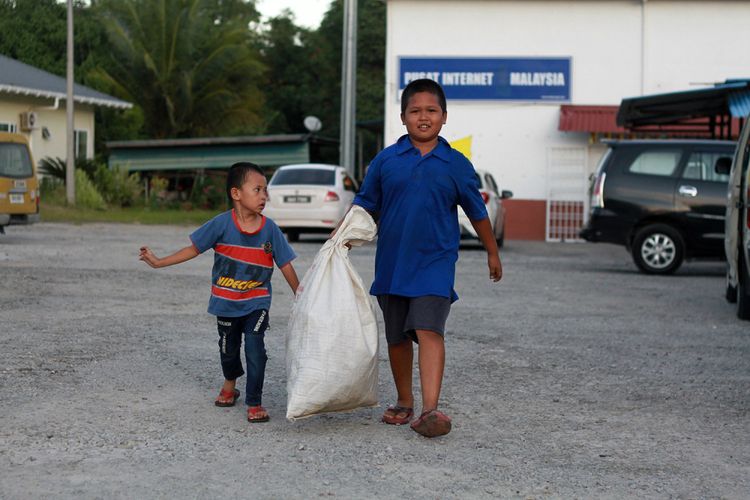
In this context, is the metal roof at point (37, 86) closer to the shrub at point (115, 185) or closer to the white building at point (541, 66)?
the shrub at point (115, 185)

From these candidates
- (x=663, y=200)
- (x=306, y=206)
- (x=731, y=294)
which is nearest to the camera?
(x=731, y=294)

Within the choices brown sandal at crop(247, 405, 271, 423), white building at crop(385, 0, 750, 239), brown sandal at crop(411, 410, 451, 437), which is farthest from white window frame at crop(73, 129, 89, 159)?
brown sandal at crop(411, 410, 451, 437)

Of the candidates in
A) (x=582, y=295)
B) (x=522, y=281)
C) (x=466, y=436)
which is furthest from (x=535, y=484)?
(x=522, y=281)

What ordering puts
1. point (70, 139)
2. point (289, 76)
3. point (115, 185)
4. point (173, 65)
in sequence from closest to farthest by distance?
point (70, 139) → point (115, 185) → point (173, 65) → point (289, 76)

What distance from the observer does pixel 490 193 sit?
22.5 metres

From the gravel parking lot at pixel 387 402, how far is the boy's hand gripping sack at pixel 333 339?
7.2 inches

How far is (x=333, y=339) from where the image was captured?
596 centimetres

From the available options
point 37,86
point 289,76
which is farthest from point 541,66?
point 289,76

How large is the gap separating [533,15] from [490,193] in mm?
7732

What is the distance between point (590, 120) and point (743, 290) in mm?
17069

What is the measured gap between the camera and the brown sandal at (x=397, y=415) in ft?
20.3

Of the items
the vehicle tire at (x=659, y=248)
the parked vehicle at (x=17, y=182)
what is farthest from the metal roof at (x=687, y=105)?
the parked vehicle at (x=17, y=182)

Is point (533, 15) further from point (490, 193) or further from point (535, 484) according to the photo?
point (535, 484)

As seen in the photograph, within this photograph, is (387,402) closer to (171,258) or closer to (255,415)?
(255,415)
